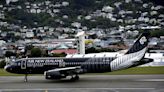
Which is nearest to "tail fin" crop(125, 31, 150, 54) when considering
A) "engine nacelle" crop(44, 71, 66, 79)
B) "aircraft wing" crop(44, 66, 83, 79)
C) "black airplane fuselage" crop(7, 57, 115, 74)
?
"black airplane fuselage" crop(7, 57, 115, 74)

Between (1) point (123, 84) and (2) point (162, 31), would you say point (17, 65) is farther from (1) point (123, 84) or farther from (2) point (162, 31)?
(2) point (162, 31)

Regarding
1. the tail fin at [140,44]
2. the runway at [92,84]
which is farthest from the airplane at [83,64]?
the runway at [92,84]

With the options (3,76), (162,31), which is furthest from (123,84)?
(162,31)

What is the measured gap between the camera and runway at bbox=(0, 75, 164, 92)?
120 ft

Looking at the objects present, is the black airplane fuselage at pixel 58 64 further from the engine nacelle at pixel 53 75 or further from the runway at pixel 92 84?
the engine nacelle at pixel 53 75

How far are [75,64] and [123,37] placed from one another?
474 ft

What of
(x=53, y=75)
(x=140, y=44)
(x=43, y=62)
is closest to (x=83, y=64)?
(x=53, y=75)

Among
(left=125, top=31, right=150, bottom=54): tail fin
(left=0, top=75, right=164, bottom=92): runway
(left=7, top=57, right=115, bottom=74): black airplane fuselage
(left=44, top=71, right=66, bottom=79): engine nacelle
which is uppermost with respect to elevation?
(left=125, top=31, right=150, bottom=54): tail fin

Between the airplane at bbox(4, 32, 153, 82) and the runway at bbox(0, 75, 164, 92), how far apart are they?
3.13ft

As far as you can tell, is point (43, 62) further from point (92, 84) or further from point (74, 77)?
point (92, 84)

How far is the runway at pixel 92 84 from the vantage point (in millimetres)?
36719

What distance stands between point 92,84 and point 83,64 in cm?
426

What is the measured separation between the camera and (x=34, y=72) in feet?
148

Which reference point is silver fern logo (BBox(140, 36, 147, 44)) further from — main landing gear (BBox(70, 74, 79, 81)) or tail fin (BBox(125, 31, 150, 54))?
main landing gear (BBox(70, 74, 79, 81))
